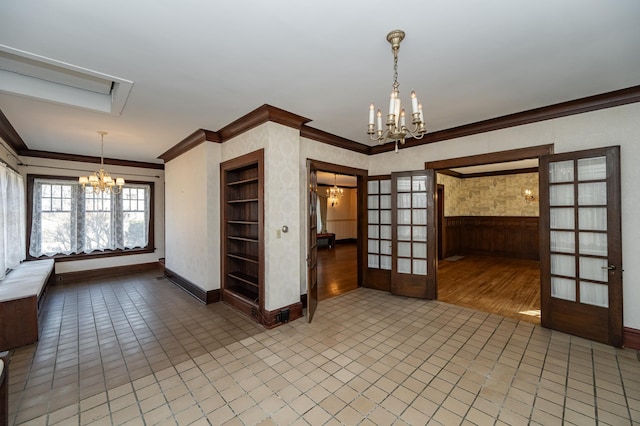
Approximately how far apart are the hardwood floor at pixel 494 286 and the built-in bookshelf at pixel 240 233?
3.29 metres

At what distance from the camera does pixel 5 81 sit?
2.84 meters

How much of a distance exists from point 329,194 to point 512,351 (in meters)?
8.13

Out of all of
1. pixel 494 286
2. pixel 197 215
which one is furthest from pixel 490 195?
pixel 197 215

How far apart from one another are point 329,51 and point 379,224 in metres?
3.53

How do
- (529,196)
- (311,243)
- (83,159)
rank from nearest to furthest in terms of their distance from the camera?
(311,243) < (83,159) < (529,196)

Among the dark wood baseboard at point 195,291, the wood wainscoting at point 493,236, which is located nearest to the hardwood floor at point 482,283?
the wood wainscoting at point 493,236

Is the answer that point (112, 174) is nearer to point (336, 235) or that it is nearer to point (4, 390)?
point (4, 390)

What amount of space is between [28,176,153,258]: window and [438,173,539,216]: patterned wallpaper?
8494 mm

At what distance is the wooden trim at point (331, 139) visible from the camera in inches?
167

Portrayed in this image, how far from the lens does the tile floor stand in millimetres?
2045

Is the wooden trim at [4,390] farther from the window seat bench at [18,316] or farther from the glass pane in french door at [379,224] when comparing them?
the glass pane in french door at [379,224]

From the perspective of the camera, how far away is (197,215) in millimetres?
4855

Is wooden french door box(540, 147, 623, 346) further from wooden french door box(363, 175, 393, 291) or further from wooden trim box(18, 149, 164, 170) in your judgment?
wooden trim box(18, 149, 164, 170)

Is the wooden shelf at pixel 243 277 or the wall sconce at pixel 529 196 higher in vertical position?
the wall sconce at pixel 529 196
